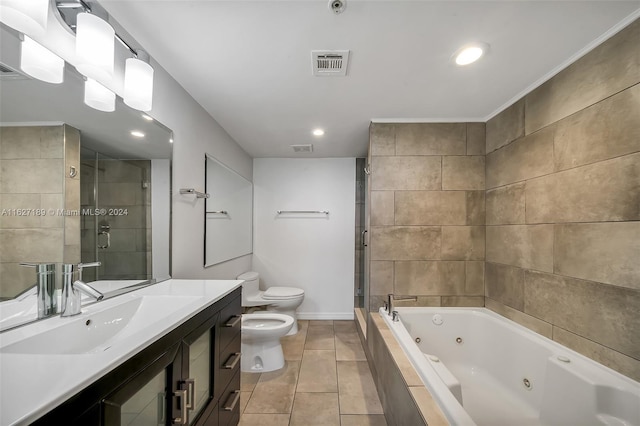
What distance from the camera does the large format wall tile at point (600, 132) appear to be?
1165 millimetres

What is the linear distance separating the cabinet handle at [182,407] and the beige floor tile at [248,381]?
1.17 meters

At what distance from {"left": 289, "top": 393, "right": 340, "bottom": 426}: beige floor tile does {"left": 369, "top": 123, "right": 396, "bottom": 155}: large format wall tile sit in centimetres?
197

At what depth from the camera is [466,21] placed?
1172 mm

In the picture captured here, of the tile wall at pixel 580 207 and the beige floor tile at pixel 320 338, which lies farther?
the beige floor tile at pixel 320 338

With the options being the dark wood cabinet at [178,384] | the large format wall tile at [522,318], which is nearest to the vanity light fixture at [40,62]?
the dark wood cabinet at [178,384]

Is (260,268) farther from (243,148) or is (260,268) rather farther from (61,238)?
(61,238)

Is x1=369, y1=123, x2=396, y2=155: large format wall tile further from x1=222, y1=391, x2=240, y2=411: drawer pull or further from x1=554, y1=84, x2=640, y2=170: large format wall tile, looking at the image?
x1=222, y1=391, x2=240, y2=411: drawer pull

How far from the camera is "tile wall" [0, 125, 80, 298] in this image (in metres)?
0.82

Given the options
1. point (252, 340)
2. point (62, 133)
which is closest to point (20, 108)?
point (62, 133)

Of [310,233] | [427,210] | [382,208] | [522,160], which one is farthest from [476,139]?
[310,233]

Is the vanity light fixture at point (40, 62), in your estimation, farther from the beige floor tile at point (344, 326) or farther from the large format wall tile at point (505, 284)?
the beige floor tile at point (344, 326)

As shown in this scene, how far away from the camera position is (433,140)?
2283 millimetres

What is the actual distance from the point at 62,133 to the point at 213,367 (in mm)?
1180

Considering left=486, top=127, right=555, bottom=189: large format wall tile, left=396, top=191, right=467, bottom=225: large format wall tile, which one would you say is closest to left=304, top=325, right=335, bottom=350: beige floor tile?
left=396, top=191, right=467, bottom=225: large format wall tile
